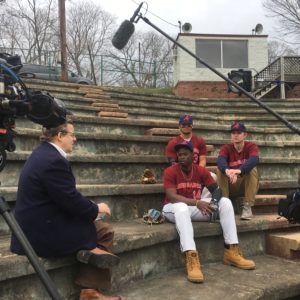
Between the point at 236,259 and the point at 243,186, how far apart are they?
3.55 feet

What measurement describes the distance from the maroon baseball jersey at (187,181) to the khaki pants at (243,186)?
1.66 ft

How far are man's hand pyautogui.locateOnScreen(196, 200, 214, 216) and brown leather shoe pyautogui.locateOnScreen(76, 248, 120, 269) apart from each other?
4.30 feet

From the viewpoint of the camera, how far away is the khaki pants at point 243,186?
439 centimetres

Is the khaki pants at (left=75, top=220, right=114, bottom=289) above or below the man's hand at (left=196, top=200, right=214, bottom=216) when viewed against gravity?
below

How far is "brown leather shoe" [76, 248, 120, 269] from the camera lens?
2.53 metres

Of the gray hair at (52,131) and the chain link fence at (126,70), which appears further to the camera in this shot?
the chain link fence at (126,70)

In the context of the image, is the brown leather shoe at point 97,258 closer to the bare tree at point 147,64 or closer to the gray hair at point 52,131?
the gray hair at point 52,131

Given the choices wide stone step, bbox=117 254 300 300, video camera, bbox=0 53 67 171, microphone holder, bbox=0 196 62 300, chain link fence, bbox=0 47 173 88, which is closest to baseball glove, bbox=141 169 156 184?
wide stone step, bbox=117 254 300 300

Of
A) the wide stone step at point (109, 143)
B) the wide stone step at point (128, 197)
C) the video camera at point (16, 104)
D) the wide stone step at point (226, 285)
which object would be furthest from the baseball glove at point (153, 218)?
the video camera at point (16, 104)

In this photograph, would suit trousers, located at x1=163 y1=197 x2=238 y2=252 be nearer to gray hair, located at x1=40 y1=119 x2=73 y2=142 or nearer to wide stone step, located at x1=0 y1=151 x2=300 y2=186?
wide stone step, located at x1=0 y1=151 x2=300 y2=186

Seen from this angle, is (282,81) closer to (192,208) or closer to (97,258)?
(192,208)

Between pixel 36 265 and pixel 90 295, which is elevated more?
pixel 36 265

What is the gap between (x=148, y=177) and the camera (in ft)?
15.0

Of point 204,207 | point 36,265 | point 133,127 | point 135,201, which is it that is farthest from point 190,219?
point 133,127
